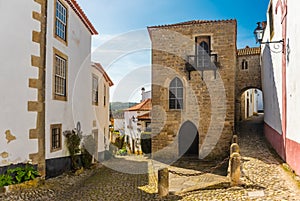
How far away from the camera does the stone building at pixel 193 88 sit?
578 inches

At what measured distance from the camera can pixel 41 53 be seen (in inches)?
345

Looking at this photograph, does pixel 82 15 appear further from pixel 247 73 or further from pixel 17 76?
pixel 247 73

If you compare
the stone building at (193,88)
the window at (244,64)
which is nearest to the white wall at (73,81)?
the stone building at (193,88)

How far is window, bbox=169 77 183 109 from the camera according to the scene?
608 inches

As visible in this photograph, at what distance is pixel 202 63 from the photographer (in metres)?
15.0

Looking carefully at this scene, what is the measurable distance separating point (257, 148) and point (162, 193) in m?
6.32

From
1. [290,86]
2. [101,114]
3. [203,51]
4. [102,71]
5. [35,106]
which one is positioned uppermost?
[203,51]

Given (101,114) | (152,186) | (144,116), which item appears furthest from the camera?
(144,116)

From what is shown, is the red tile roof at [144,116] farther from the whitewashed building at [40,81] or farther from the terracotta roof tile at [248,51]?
the whitewashed building at [40,81]

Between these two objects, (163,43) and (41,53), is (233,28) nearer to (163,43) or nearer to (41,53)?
(163,43)

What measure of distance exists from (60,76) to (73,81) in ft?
4.25

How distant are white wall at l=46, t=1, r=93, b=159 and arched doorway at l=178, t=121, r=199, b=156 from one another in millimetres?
5270

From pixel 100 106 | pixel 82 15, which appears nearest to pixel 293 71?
pixel 82 15

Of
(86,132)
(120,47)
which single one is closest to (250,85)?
(120,47)
